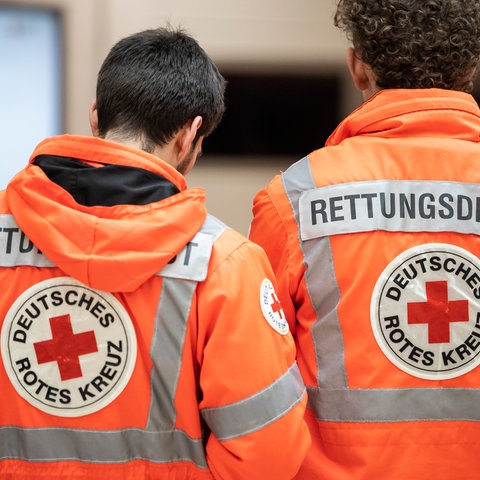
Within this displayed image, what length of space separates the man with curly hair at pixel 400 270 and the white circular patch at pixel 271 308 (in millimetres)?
134

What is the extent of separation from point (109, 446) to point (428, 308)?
21.7 inches

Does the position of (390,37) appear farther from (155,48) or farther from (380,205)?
(155,48)

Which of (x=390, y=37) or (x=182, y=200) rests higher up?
(x=390, y=37)

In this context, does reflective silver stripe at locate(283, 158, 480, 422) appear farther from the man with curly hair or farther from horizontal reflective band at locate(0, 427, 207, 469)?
horizontal reflective band at locate(0, 427, 207, 469)

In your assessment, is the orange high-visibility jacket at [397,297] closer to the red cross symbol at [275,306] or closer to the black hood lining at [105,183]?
the red cross symbol at [275,306]

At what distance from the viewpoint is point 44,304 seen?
1130 millimetres

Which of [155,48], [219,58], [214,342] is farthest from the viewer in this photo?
[219,58]

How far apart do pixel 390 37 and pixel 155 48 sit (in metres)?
0.39

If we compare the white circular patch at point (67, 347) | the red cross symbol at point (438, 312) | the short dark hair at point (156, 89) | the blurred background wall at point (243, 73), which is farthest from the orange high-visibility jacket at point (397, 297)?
the blurred background wall at point (243, 73)

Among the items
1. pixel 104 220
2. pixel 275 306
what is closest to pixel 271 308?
pixel 275 306

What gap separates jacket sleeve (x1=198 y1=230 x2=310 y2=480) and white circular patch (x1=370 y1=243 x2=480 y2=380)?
22 centimetres

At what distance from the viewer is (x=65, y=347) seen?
113 centimetres

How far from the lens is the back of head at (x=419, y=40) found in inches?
50.8

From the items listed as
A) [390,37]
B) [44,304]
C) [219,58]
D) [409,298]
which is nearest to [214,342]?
[44,304]
